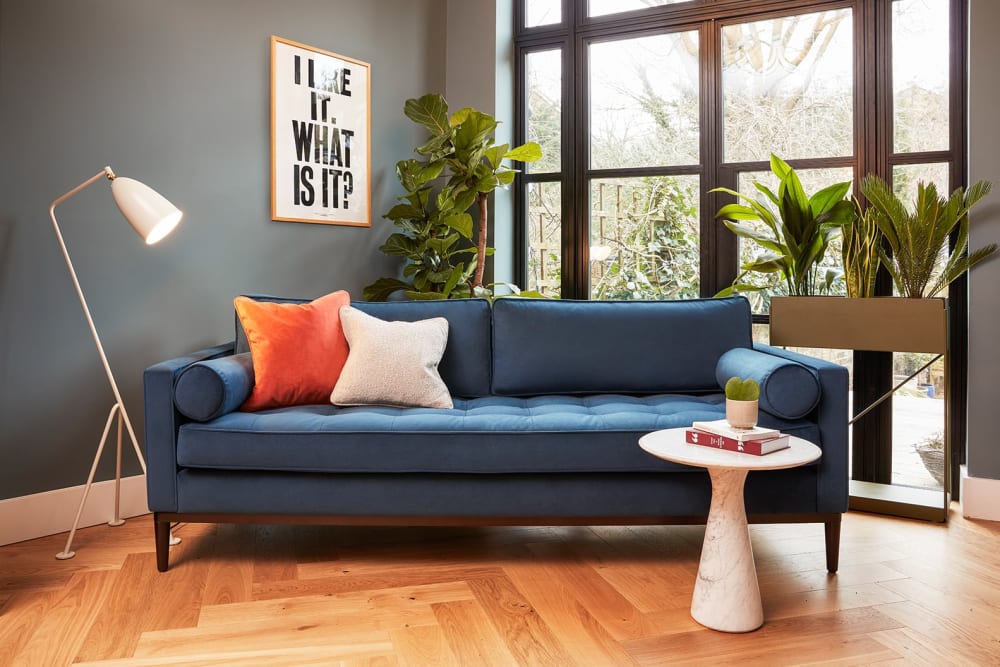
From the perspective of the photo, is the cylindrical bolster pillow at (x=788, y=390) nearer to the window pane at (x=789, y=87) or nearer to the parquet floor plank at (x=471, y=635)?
the parquet floor plank at (x=471, y=635)

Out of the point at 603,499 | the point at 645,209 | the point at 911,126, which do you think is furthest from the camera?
the point at 645,209

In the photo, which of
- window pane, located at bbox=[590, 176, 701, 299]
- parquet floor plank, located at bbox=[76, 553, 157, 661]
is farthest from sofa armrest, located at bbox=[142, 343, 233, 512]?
window pane, located at bbox=[590, 176, 701, 299]

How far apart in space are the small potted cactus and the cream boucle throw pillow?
3.52ft

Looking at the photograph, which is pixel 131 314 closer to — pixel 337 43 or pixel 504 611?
pixel 337 43

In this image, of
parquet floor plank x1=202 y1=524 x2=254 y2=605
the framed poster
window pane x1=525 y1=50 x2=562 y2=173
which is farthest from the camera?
window pane x1=525 y1=50 x2=562 y2=173

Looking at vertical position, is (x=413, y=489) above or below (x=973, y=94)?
below

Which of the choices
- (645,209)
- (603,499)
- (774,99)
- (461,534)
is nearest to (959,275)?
(774,99)

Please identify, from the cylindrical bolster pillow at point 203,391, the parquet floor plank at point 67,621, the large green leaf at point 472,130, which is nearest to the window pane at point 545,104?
the large green leaf at point 472,130

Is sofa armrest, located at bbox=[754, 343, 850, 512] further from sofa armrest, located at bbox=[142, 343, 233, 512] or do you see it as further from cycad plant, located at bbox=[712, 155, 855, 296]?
sofa armrest, located at bbox=[142, 343, 233, 512]

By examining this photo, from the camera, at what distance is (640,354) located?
3.05 m

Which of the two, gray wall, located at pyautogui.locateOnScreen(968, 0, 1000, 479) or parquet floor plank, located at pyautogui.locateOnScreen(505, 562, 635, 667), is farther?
gray wall, located at pyautogui.locateOnScreen(968, 0, 1000, 479)

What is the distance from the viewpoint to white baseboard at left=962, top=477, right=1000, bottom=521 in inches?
121

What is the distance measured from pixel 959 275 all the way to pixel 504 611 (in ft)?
7.92

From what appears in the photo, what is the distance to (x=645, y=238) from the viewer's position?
4125mm
